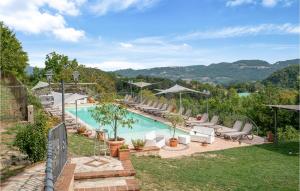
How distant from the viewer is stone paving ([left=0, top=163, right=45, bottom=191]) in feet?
20.0

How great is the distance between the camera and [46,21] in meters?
19.5

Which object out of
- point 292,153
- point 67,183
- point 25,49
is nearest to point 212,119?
point 292,153

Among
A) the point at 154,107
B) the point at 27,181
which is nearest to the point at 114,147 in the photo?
the point at 27,181

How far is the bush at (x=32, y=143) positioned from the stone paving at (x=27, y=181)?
2.55 ft

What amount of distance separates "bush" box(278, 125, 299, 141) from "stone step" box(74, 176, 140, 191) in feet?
40.2

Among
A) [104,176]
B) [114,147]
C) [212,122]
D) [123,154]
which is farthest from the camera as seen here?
[212,122]

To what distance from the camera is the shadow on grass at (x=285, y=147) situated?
12.6 meters

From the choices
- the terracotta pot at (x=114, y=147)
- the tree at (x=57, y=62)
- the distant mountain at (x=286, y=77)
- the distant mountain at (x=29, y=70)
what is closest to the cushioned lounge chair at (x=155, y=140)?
the terracotta pot at (x=114, y=147)

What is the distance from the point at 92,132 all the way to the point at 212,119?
6155mm

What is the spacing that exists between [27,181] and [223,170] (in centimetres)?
534

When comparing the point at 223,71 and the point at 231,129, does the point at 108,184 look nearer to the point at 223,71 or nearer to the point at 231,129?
the point at 231,129

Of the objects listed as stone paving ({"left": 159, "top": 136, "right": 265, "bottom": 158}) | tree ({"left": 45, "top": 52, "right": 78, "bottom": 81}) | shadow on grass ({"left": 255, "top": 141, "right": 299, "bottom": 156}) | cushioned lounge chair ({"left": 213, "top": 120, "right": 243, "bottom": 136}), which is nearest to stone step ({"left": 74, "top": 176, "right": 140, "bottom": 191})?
stone paving ({"left": 159, "top": 136, "right": 265, "bottom": 158})

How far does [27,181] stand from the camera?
6496 millimetres

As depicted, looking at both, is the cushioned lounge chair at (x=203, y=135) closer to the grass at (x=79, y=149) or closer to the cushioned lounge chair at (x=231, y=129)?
the cushioned lounge chair at (x=231, y=129)
